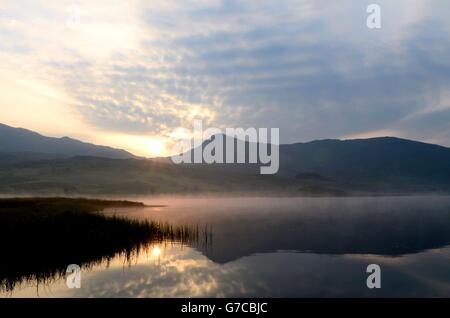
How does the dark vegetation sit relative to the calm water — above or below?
above

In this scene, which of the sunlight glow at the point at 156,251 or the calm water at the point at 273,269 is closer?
the calm water at the point at 273,269

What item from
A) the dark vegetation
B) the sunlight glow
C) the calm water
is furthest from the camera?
the sunlight glow

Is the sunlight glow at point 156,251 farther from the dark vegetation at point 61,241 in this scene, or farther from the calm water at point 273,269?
the dark vegetation at point 61,241

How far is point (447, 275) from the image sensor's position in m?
20.7

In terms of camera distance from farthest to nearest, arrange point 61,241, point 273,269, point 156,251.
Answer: point 156,251, point 61,241, point 273,269

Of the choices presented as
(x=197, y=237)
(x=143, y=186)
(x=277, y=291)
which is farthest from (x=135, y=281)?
(x=143, y=186)

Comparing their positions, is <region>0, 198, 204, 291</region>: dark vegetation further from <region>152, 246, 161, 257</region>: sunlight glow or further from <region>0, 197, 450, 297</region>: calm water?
<region>0, 197, 450, 297</region>: calm water

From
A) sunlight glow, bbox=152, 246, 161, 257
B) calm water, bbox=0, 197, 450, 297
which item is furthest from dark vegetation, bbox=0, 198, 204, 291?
calm water, bbox=0, 197, 450, 297

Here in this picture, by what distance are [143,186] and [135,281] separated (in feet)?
537

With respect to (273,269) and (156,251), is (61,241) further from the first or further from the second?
(273,269)

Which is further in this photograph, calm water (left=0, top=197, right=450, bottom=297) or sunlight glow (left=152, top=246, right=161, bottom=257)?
sunlight glow (left=152, top=246, right=161, bottom=257)

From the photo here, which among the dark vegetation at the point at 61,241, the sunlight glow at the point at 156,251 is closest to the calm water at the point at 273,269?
the sunlight glow at the point at 156,251

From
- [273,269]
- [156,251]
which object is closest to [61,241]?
[156,251]
